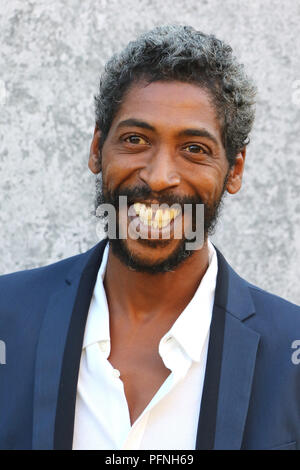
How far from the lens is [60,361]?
87.2 inches

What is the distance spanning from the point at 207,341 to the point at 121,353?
0.87 ft

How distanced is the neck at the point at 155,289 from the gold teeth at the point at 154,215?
0.20 metres

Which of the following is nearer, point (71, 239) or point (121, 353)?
point (121, 353)

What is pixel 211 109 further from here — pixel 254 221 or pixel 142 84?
pixel 254 221

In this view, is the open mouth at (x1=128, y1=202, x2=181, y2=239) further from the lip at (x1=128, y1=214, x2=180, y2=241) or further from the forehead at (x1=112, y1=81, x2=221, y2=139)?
the forehead at (x1=112, y1=81, x2=221, y2=139)

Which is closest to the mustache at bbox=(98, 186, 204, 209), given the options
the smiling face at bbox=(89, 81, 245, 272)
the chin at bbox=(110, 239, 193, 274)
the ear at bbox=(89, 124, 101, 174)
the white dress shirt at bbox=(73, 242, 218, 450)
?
the smiling face at bbox=(89, 81, 245, 272)

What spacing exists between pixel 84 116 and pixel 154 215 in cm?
124

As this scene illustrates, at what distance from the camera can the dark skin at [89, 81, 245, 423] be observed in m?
2.21

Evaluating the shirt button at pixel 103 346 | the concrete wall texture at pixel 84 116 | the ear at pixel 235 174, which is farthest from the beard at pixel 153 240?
the concrete wall texture at pixel 84 116

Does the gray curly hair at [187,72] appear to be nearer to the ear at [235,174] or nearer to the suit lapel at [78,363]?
the ear at [235,174]

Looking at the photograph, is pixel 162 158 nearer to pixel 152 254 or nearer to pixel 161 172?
pixel 161 172

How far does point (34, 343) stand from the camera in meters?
2.29

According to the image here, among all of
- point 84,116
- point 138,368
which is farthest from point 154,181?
point 84,116
